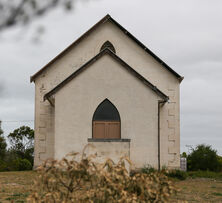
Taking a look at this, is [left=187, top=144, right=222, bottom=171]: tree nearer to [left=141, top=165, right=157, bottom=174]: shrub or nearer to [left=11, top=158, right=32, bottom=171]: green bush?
[left=141, top=165, right=157, bottom=174]: shrub

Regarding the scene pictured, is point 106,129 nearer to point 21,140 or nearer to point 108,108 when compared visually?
point 108,108

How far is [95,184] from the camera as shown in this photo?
20.1 feet

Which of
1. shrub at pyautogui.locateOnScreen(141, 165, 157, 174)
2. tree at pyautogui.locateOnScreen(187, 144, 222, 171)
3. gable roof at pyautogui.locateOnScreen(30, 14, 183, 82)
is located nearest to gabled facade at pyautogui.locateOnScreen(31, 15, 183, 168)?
shrub at pyautogui.locateOnScreen(141, 165, 157, 174)

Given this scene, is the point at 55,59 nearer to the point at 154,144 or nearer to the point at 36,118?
the point at 36,118

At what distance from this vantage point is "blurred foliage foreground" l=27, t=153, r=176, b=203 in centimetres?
598

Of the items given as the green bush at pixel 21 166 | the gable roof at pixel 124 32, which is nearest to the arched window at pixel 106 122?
the gable roof at pixel 124 32

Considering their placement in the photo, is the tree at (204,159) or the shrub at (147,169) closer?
the shrub at (147,169)

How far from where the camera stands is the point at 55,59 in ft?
75.3

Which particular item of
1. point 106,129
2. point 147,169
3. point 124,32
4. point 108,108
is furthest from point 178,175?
point 124,32

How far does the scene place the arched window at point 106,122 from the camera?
20.1 m

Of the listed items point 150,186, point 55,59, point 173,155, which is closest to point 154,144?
point 173,155

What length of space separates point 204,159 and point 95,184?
20.3 meters

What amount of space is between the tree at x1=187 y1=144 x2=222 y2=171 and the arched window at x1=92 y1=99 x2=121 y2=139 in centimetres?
746

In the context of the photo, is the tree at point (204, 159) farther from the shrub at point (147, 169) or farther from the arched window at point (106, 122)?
the arched window at point (106, 122)
